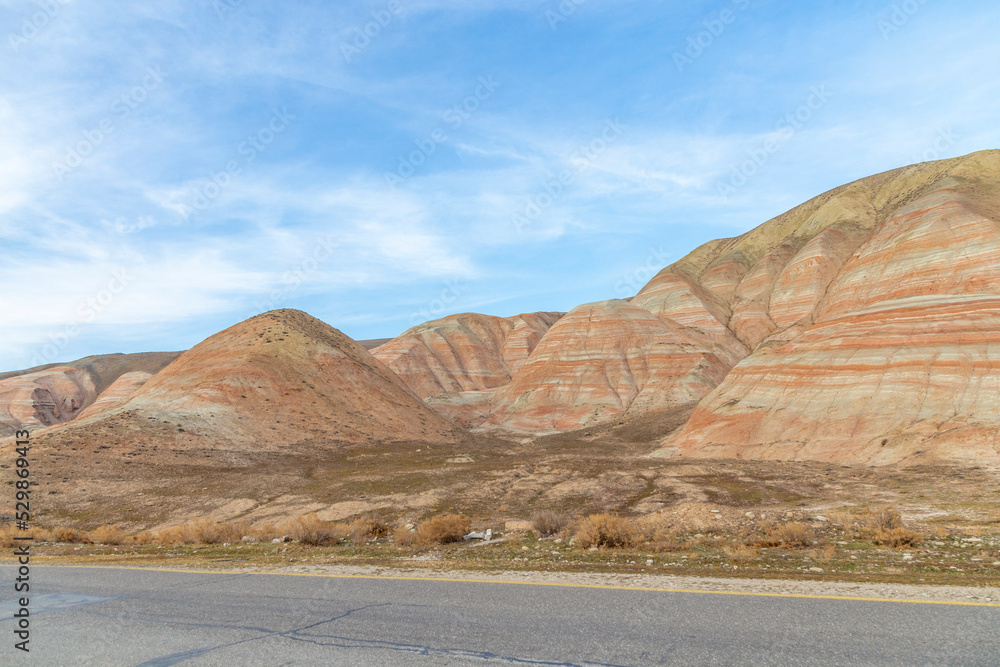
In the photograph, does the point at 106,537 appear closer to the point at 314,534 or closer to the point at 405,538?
the point at 314,534

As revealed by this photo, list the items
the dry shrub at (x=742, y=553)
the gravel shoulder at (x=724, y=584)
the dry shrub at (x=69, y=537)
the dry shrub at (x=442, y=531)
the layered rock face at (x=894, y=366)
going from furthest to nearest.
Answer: the layered rock face at (x=894, y=366) < the dry shrub at (x=69, y=537) < the dry shrub at (x=442, y=531) < the dry shrub at (x=742, y=553) < the gravel shoulder at (x=724, y=584)

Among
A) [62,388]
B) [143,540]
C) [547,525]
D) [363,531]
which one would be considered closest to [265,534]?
[143,540]

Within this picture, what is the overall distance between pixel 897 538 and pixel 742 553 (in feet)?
12.9

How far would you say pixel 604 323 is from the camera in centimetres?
9200

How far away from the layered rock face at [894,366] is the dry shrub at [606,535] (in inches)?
1132

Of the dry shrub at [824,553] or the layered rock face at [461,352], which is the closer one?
the dry shrub at [824,553]

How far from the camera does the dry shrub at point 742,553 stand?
37.7 feet

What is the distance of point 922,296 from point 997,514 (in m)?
37.5

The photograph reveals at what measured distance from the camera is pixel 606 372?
3366 inches

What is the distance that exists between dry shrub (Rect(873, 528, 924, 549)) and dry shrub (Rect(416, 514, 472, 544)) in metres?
10.7

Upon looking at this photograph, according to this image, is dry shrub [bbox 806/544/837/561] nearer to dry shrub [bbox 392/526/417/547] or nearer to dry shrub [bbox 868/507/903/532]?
dry shrub [bbox 868/507/903/532]

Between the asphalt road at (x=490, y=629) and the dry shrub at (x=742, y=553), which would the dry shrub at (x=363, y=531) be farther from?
the dry shrub at (x=742, y=553)

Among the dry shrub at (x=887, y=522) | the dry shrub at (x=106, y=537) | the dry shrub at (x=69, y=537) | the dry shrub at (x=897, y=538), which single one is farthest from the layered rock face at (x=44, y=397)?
the dry shrub at (x=897, y=538)

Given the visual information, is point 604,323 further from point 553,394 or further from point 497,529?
point 497,529
